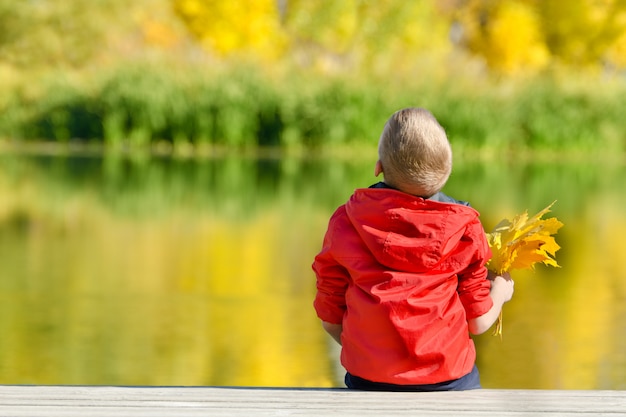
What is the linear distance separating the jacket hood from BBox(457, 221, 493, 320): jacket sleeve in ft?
0.19

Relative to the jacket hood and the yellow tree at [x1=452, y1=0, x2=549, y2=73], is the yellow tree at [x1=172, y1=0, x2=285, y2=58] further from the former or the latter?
the jacket hood

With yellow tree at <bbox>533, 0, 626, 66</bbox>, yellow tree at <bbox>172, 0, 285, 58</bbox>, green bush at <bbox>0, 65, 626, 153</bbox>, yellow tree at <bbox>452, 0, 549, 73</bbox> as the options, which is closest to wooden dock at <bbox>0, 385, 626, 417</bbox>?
green bush at <bbox>0, 65, 626, 153</bbox>

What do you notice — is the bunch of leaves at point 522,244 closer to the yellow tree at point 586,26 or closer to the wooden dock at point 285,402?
the wooden dock at point 285,402

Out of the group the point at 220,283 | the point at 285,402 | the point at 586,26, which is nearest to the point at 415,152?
the point at 285,402

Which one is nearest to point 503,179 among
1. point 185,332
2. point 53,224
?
point 53,224

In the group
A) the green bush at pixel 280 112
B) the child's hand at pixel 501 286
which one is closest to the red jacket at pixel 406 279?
the child's hand at pixel 501 286

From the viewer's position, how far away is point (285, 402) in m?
2.40

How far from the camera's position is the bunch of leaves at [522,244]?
8.45 feet

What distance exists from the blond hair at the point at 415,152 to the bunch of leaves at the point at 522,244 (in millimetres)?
284

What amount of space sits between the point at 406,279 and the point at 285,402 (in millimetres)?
348

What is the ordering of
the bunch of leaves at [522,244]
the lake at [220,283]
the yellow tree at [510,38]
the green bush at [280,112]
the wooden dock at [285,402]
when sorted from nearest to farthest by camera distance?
the wooden dock at [285,402]
the bunch of leaves at [522,244]
the lake at [220,283]
the green bush at [280,112]
the yellow tree at [510,38]

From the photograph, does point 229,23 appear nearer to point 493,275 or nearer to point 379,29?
point 379,29

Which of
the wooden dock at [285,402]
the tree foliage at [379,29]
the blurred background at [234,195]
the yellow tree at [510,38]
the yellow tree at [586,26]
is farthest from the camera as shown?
the yellow tree at [510,38]

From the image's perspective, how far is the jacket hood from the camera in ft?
7.75
